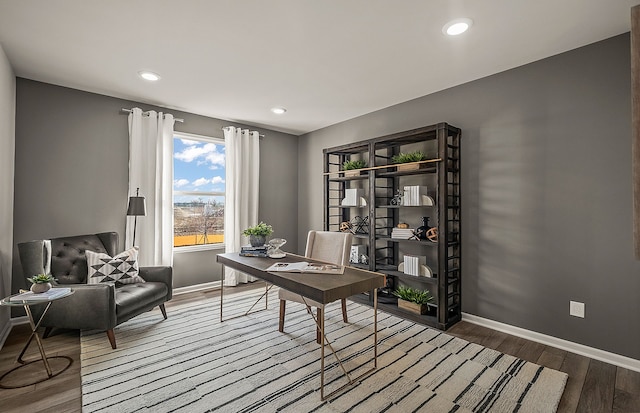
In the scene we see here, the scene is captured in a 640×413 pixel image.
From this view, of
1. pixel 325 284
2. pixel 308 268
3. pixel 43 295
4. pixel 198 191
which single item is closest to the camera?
pixel 325 284

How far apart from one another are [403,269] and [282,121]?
2.86 m

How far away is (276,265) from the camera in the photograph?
8.06 feet

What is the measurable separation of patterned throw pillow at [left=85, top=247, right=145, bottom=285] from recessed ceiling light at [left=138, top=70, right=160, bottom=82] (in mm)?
1821

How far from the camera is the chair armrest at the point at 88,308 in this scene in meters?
2.45

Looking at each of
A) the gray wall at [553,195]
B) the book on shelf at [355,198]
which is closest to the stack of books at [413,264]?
the gray wall at [553,195]

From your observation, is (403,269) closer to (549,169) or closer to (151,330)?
(549,169)

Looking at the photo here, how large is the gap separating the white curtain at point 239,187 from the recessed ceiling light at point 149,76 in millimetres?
1423

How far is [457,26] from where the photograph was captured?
7.09 ft

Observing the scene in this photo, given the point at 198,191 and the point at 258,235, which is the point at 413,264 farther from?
the point at 198,191

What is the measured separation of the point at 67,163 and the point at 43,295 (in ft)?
6.08

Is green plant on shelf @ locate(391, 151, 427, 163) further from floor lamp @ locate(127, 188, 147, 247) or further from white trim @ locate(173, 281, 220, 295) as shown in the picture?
white trim @ locate(173, 281, 220, 295)

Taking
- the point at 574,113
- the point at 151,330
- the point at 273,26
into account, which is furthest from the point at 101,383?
the point at 574,113

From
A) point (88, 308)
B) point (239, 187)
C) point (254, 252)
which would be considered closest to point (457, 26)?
point (254, 252)

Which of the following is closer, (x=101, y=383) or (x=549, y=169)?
(x=101, y=383)
